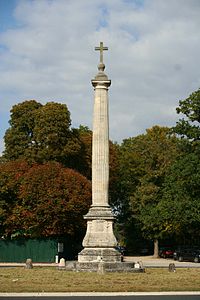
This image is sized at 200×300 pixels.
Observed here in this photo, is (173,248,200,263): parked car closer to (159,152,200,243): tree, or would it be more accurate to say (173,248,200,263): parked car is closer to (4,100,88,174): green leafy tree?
(159,152,200,243): tree

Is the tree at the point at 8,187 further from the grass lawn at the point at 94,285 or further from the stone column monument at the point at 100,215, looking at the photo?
the grass lawn at the point at 94,285

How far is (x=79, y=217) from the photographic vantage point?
49719 mm

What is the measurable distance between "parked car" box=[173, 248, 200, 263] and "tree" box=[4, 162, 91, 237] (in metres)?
11.9

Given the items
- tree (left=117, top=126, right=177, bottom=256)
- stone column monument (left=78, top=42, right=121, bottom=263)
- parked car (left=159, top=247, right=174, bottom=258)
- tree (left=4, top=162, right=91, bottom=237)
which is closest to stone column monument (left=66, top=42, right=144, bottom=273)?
stone column monument (left=78, top=42, right=121, bottom=263)

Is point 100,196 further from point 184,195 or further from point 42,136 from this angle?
point 42,136

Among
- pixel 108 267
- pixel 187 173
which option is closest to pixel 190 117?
pixel 187 173

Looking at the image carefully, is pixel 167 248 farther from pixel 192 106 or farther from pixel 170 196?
pixel 192 106

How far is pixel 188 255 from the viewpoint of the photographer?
57.4 meters

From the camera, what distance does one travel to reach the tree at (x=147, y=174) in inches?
2594

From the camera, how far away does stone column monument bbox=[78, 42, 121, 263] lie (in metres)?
33.2

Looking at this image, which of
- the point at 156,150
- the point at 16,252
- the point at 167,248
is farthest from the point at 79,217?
the point at 167,248

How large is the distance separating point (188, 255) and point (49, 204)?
16.4m

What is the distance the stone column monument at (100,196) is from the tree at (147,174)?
27.4 meters

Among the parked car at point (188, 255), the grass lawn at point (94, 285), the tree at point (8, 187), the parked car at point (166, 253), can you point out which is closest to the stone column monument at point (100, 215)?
the grass lawn at point (94, 285)
